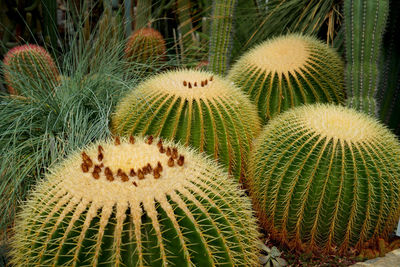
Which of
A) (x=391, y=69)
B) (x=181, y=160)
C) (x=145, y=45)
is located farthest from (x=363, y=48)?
(x=145, y=45)

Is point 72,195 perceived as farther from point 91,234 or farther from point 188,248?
point 188,248

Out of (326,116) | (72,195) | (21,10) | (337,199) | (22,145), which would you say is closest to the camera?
(72,195)

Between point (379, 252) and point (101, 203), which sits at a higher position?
point (101, 203)

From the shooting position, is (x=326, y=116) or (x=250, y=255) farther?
(x=326, y=116)

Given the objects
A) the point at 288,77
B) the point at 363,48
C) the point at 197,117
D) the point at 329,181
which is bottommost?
the point at 329,181

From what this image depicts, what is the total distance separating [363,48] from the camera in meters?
2.69

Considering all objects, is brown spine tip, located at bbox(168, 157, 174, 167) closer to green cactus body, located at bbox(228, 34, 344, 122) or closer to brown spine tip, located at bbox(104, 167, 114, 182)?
brown spine tip, located at bbox(104, 167, 114, 182)

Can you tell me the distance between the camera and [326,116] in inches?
78.2

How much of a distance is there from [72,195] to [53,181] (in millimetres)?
172

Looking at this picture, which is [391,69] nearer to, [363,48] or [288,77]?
[363,48]

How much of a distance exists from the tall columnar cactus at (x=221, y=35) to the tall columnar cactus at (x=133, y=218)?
6.66ft

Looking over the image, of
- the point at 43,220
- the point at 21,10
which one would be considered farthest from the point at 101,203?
the point at 21,10

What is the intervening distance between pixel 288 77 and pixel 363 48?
21.6 inches

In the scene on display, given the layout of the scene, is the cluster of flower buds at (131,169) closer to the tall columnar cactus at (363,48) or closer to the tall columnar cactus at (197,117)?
the tall columnar cactus at (197,117)
